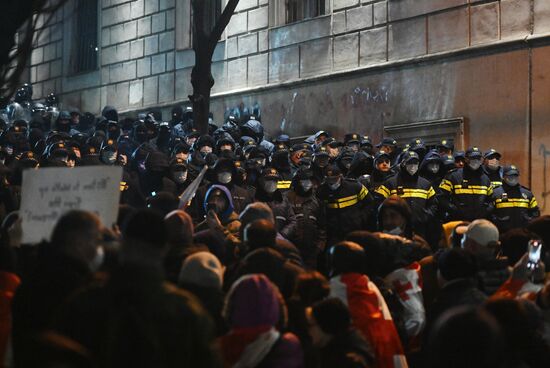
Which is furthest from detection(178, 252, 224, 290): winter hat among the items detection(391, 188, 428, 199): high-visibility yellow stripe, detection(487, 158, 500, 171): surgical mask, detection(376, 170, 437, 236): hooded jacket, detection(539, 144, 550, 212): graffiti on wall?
detection(539, 144, 550, 212): graffiti on wall

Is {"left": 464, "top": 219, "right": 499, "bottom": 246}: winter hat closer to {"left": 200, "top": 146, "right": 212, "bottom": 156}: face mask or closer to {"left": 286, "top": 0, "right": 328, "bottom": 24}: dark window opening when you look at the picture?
{"left": 200, "top": 146, "right": 212, "bottom": 156}: face mask

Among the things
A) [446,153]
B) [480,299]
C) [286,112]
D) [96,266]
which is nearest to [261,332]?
[96,266]

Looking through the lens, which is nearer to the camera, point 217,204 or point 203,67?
point 217,204

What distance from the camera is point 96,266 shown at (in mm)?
6004

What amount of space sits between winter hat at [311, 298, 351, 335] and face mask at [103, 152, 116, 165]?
30.5 ft

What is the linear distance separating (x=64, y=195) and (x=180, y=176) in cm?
685

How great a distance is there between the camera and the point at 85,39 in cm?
3173

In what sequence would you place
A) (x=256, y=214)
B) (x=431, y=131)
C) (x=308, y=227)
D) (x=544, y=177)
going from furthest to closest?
(x=431, y=131) < (x=544, y=177) < (x=308, y=227) < (x=256, y=214)

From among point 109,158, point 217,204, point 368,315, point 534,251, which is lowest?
point 368,315

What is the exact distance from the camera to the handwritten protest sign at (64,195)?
6703 mm

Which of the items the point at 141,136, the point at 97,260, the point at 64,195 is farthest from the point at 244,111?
the point at 97,260

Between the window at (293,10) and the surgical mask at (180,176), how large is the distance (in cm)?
1079

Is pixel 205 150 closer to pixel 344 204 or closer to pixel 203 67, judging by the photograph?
pixel 203 67

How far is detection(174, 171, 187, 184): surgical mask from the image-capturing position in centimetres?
1367
